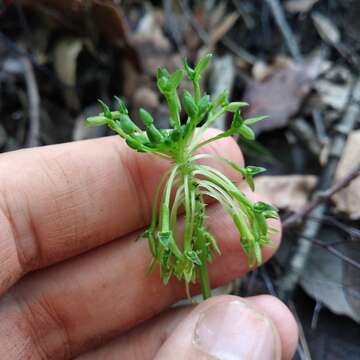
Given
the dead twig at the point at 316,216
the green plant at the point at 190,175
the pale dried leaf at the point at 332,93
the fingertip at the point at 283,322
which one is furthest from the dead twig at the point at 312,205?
the pale dried leaf at the point at 332,93

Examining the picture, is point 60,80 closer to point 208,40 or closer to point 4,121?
point 4,121

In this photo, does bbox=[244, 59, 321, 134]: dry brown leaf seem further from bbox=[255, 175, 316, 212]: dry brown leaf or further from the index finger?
the index finger

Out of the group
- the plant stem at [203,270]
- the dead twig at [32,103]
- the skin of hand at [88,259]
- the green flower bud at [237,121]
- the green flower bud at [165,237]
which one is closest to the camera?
the green flower bud at [165,237]

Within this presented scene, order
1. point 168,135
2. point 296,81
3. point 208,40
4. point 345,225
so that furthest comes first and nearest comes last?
point 208,40 → point 296,81 → point 345,225 → point 168,135

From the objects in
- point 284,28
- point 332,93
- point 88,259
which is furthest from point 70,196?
point 284,28

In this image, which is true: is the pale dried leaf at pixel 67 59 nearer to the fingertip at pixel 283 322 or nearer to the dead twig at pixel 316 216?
the dead twig at pixel 316 216

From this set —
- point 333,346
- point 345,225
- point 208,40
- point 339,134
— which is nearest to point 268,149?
point 339,134

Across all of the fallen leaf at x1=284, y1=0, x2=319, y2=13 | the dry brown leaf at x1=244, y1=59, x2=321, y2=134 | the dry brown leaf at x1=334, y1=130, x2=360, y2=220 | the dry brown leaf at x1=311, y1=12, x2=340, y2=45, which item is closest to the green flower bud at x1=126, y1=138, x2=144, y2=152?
the dry brown leaf at x1=334, y1=130, x2=360, y2=220
